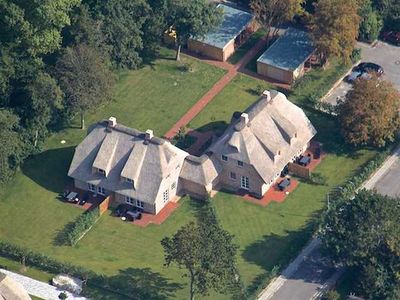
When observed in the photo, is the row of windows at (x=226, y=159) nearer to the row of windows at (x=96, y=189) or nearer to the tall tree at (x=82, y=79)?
the row of windows at (x=96, y=189)

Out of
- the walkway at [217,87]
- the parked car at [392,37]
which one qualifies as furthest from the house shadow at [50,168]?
the parked car at [392,37]

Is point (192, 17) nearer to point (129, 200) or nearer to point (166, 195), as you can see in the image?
point (166, 195)

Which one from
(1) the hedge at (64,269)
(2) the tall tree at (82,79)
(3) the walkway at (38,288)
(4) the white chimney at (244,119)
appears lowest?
(3) the walkway at (38,288)

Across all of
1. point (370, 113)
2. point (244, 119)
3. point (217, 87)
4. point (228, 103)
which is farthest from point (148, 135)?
point (370, 113)

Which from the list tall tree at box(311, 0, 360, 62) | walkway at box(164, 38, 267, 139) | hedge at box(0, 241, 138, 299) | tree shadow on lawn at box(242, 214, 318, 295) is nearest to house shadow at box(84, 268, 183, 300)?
hedge at box(0, 241, 138, 299)

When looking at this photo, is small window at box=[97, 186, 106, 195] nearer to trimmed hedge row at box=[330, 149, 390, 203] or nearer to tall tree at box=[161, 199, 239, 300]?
tall tree at box=[161, 199, 239, 300]

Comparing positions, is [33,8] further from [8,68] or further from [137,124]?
[137,124]

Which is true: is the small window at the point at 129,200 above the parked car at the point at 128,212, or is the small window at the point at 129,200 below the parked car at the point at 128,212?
above
